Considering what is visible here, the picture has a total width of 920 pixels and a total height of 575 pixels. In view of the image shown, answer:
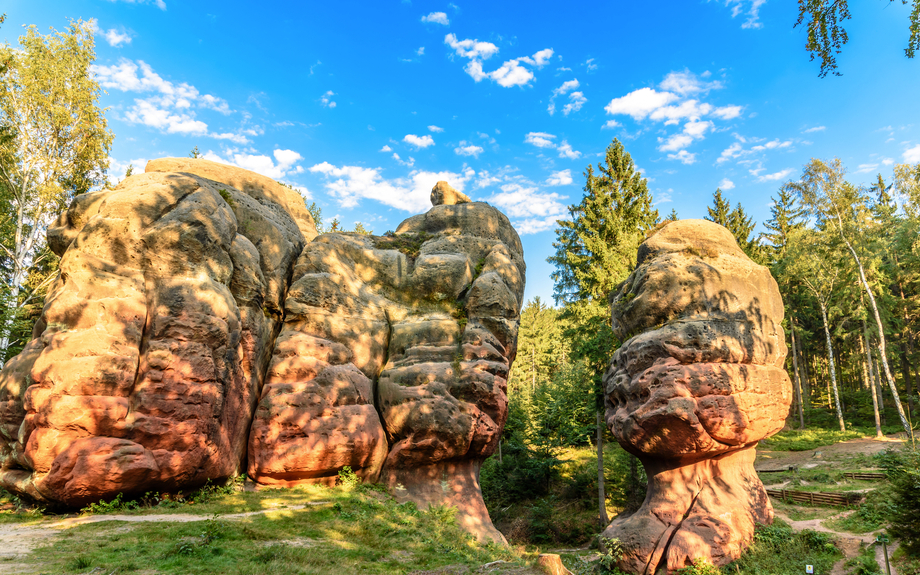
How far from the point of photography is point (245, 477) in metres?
14.0

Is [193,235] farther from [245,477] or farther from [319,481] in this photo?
[319,481]

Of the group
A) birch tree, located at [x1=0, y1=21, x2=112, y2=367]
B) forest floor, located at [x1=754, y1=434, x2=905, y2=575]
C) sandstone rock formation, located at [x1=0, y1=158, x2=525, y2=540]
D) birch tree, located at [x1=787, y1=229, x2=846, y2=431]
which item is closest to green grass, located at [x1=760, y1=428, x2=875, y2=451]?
forest floor, located at [x1=754, y1=434, x2=905, y2=575]

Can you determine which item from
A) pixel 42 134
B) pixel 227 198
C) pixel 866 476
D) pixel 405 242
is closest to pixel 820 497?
pixel 866 476

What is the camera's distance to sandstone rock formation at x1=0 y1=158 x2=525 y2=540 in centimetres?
1088

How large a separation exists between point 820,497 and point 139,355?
23407mm

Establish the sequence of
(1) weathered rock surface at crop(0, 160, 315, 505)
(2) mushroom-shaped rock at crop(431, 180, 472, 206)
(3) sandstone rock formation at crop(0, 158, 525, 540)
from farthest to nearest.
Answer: (2) mushroom-shaped rock at crop(431, 180, 472, 206), (3) sandstone rock formation at crop(0, 158, 525, 540), (1) weathered rock surface at crop(0, 160, 315, 505)

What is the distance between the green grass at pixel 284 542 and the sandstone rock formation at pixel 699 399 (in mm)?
5144

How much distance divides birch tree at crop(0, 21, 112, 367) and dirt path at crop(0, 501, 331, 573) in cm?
1381

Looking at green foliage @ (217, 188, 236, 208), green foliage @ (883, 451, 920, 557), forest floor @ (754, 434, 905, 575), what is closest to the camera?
green foliage @ (883, 451, 920, 557)

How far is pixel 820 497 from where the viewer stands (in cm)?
1781

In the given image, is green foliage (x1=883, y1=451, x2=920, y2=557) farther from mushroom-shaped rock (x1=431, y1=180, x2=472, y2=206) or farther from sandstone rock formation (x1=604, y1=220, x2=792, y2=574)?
mushroom-shaped rock (x1=431, y1=180, x2=472, y2=206)

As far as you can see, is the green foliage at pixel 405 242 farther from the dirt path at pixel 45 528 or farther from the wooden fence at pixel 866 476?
the wooden fence at pixel 866 476

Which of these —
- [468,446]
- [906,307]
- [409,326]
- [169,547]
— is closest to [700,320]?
[468,446]

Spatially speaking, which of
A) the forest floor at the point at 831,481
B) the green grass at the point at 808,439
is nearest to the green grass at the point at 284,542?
the forest floor at the point at 831,481
